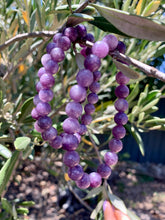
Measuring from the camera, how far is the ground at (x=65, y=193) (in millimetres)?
1441

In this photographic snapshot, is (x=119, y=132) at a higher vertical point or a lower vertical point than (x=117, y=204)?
higher

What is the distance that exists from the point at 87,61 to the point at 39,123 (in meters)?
0.11

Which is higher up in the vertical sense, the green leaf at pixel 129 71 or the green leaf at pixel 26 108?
the green leaf at pixel 129 71

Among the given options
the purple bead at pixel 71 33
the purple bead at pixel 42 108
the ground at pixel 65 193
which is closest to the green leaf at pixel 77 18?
the purple bead at pixel 71 33

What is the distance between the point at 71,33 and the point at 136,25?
0.08 metres

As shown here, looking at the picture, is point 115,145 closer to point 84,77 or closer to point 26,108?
point 84,77

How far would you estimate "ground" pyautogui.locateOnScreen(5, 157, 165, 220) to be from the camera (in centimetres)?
144

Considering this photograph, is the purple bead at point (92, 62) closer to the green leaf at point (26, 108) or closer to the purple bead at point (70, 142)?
the purple bead at point (70, 142)

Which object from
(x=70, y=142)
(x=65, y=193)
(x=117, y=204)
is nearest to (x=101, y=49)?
(x=70, y=142)

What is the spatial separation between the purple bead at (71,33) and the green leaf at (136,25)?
4 cm

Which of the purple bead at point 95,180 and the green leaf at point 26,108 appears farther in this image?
the green leaf at point 26,108

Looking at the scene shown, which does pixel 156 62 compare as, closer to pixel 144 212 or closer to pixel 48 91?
pixel 48 91

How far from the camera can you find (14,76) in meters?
1.17

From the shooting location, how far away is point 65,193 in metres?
1.51
